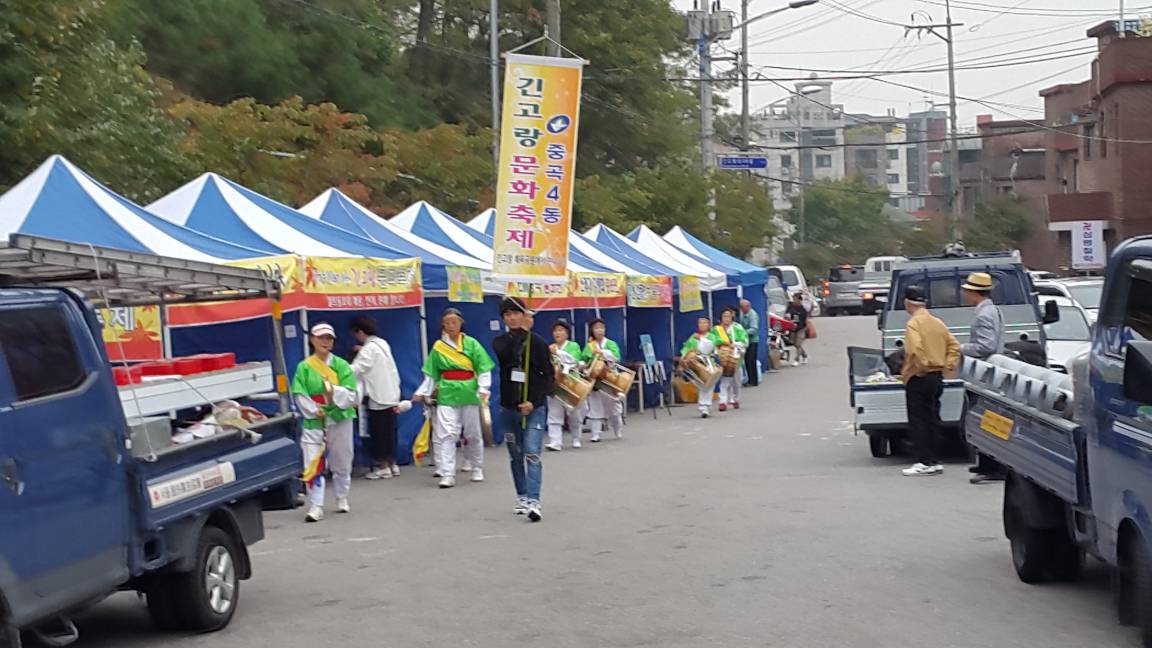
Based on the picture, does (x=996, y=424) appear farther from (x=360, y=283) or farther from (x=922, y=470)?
(x=360, y=283)

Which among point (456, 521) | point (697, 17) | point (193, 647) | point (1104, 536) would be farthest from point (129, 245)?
point (697, 17)

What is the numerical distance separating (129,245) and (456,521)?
4.05 metres

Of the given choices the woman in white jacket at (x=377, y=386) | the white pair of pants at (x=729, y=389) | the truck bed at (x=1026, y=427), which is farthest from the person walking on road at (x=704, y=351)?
the truck bed at (x=1026, y=427)

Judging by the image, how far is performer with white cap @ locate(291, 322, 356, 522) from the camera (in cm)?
1431

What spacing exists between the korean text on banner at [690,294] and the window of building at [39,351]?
23.0m

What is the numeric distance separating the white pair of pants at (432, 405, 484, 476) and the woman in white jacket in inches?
29.2

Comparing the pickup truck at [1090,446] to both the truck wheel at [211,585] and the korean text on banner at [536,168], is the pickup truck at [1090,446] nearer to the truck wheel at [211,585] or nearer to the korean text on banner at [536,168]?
the truck wheel at [211,585]

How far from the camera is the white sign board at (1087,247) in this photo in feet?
177

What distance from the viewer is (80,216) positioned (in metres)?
15.1

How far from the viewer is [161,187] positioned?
22578mm

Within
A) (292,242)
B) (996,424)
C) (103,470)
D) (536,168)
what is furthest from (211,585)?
(536,168)

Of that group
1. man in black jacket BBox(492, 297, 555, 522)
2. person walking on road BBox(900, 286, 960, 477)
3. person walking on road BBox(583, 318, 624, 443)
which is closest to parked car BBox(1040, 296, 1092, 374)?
person walking on road BBox(900, 286, 960, 477)

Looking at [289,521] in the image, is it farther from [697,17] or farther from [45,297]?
[697,17]

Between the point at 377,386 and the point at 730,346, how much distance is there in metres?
11.0
